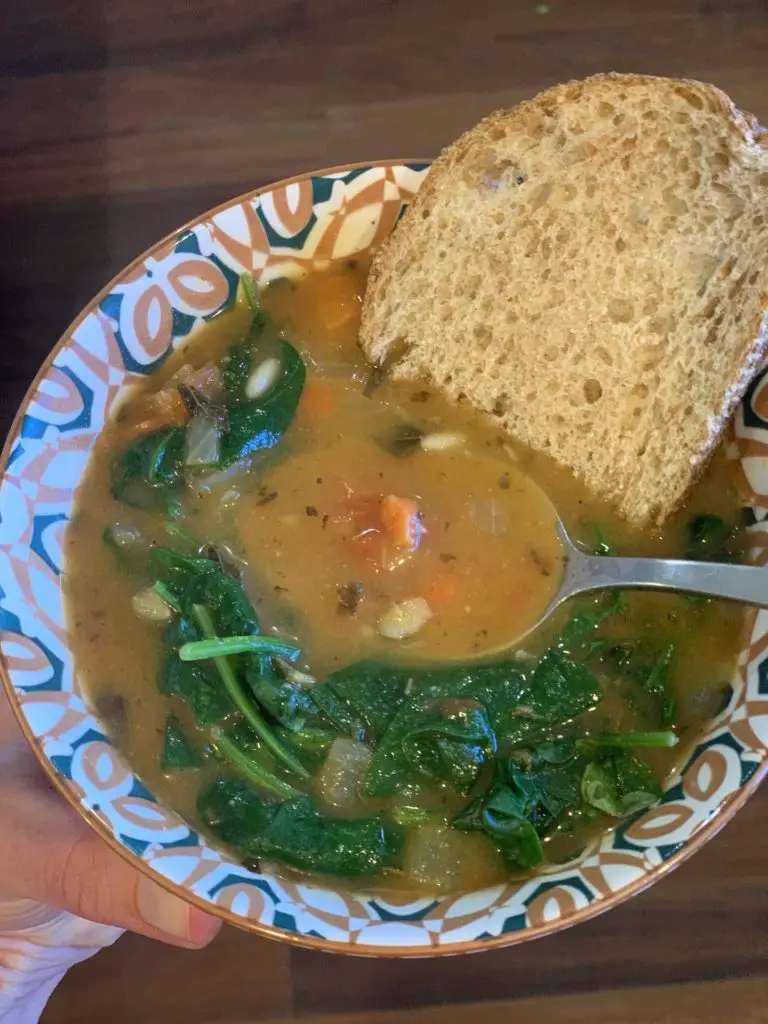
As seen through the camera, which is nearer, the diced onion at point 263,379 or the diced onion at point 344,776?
the diced onion at point 344,776

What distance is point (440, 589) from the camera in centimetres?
206

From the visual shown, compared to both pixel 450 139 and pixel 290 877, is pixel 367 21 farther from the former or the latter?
pixel 290 877

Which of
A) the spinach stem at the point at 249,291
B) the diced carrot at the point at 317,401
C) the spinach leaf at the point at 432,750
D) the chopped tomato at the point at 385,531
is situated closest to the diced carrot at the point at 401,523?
the chopped tomato at the point at 385,531

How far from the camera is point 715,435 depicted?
1945 millimetres

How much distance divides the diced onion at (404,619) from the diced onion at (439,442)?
1.35 ft

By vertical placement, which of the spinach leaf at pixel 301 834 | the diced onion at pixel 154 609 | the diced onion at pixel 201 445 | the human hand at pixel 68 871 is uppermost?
the diced onion at pixel 201 445

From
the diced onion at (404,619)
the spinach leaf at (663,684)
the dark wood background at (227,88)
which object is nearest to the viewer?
the spinach leaf at (663,684)

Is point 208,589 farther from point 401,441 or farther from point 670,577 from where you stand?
point 670,577

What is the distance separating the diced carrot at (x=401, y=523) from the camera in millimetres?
2076

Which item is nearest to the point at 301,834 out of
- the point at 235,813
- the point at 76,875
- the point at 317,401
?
the point at 235,813

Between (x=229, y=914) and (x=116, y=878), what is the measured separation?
46cm

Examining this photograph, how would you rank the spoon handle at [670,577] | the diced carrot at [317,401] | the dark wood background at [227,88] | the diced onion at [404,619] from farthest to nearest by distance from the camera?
the dark wood background at [227,88]
the diced carrot at [317,401]
the diced onion at [404,619]
the spoon handle at [670,577]

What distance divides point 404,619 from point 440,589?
0.12 meters

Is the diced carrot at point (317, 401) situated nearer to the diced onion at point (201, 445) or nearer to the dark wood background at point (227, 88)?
the diced onion at point (201, 445)
